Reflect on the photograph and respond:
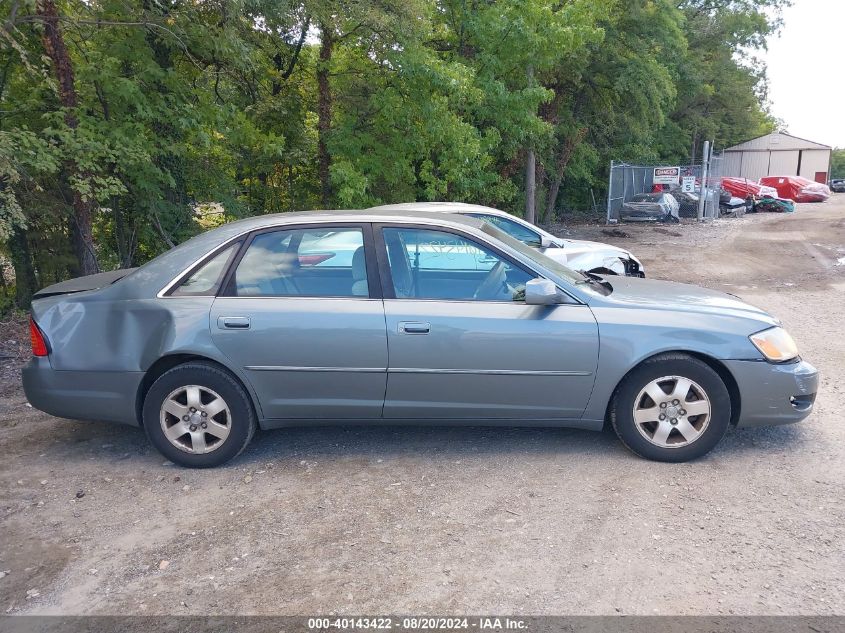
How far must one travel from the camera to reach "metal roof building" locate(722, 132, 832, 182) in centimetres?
5025

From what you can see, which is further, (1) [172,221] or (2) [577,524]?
(1) [172,221]

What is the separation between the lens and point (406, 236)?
445cm

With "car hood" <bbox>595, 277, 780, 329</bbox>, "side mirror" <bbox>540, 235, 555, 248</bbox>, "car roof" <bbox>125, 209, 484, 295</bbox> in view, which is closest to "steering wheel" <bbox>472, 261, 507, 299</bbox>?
"car roof" <bbox>125, 209, 484, 295</bbox>

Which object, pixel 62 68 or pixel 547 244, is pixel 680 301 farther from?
pixel 62 68

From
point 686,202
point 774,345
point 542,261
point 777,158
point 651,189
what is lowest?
point 686,202

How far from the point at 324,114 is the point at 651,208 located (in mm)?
15306

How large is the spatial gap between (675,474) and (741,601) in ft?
4.12

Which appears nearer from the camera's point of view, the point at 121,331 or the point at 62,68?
the point at 121,331

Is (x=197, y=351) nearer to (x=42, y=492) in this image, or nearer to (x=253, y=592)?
(x=42, y=492)

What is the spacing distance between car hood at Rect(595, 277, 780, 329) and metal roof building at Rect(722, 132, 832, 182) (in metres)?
49.6

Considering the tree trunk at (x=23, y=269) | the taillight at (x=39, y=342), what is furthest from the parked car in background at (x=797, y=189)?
the taillight at (x=39, y=342)

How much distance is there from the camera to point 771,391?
4.29 m

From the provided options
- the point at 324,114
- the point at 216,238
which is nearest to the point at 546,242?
the point at 216,238

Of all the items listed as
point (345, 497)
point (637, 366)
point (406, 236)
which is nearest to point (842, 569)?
point (637, 366)
